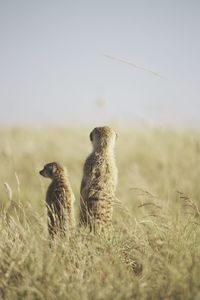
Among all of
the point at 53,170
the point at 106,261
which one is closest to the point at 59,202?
the point at 53,170

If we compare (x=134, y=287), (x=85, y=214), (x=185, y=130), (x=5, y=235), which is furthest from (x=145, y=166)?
(x=134, y=287)

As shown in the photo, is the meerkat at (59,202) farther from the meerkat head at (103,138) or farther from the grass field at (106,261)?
the meerkat head at (103,138)

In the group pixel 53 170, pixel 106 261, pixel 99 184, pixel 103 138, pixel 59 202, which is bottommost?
pixel 106 261

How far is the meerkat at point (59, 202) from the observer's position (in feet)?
14.1

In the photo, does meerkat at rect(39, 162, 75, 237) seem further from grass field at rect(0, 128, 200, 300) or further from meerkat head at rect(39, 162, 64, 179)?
grass field at rect(0, 128, 200, 300)

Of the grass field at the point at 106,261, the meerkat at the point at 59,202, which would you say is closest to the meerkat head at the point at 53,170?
the meerkat at the point at 59,202

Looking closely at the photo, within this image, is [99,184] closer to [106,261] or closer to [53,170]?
[53,170]

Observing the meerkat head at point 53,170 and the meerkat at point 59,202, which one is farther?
the meerkat head at point 53,170

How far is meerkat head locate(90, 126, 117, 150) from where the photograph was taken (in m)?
5.08

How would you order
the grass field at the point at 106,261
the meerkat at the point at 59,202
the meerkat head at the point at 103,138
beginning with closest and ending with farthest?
the grass field at the point at 106,261, the meerkat at the point at 59,202, the meerkat head at the point at 103,138

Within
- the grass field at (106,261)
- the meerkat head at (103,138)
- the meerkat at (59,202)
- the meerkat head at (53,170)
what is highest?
the meerkat head at (103,138)

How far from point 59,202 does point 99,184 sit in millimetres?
336

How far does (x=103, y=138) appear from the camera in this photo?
16.9 feet

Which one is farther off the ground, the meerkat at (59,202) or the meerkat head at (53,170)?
the meerkat head at (53,170)
